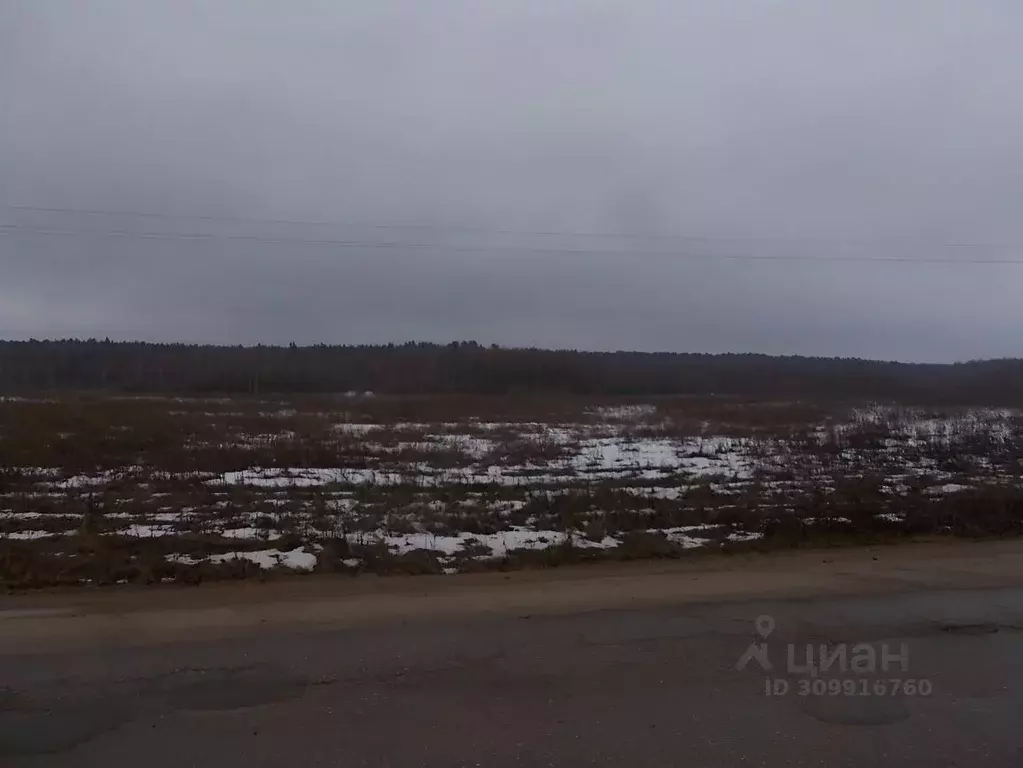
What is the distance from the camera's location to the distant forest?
63375 mm

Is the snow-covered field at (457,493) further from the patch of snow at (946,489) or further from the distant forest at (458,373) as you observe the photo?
the distant forest at (458,373)

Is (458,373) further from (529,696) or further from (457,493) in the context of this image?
(529,696)

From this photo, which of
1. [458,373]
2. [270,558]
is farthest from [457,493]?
[458,373]

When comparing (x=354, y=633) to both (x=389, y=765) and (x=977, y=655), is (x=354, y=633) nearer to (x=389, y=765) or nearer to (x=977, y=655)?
(x=389, y=765)

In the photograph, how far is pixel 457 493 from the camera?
1404cm

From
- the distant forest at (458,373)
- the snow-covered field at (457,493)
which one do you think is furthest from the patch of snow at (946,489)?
the distant forest at (458,373)

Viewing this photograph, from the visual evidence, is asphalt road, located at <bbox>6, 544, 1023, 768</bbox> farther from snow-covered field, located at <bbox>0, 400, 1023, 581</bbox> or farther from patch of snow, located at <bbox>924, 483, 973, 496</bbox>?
patch of snow, located at <bbox>924, 483, 973, 496</bbox>

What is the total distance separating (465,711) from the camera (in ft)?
15.6

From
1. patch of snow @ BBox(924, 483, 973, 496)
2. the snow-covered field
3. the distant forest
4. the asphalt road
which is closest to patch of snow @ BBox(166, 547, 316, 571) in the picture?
the snow-covered field

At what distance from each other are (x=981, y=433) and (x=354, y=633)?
22329 mm

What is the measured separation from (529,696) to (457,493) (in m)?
9.11

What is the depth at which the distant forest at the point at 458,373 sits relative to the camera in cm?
6338

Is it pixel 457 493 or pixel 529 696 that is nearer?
pixel 529 696

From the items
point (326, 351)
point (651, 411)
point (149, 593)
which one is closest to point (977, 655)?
point (149, 593)
